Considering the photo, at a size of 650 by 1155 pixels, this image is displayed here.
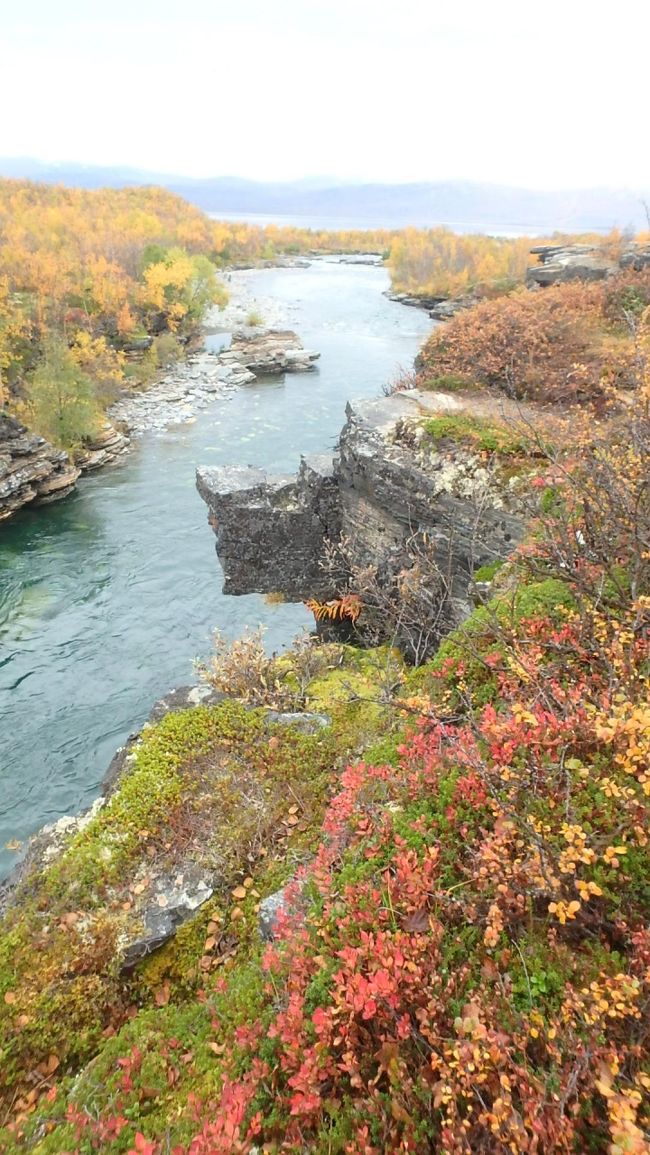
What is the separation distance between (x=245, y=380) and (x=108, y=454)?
15876mm

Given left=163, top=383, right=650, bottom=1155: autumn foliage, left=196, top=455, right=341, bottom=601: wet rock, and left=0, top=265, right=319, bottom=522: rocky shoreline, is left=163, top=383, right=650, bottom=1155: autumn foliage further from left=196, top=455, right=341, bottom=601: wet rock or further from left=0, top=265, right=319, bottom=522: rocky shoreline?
left=0, top=265, right=319, bottom=522: rocky shoreline

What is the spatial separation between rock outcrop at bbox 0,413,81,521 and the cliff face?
15.1 meters

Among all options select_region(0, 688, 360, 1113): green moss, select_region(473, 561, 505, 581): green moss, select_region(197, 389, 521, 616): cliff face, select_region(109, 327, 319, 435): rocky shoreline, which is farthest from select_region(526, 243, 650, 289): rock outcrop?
select_region(0, 688, 360, 1113): green moss

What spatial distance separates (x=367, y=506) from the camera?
51.9ft

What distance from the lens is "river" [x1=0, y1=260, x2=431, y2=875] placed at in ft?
51.5

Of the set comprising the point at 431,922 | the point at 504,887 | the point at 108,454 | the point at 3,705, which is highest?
the point at 504,887

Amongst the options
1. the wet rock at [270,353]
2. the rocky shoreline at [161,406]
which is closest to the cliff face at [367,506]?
the rocky shoreline at [161,406]

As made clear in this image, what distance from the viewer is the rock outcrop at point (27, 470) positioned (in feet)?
94.0

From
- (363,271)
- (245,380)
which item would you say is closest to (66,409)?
(245,380)

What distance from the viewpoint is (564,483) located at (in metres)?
9.62

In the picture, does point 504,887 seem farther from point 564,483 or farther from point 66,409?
point 66,409

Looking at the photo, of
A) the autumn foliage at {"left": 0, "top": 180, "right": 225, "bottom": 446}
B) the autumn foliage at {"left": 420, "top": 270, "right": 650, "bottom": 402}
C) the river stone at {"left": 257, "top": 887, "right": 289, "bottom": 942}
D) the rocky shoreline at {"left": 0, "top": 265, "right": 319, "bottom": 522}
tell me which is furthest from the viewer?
the autumn foliage at {"left": 0, "top": 180, "right": 225, "bottom": 446}

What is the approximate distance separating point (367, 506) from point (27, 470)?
20.8 metres

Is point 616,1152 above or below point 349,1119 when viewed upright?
above
